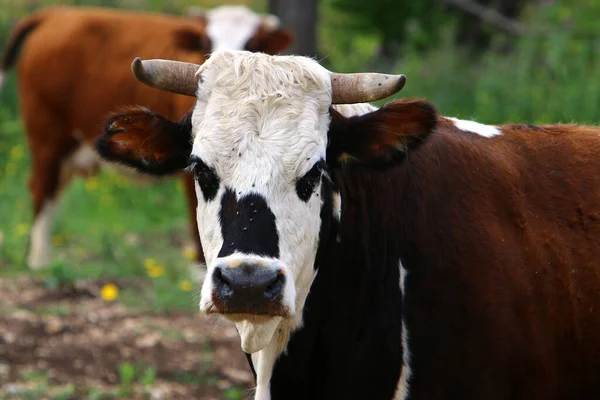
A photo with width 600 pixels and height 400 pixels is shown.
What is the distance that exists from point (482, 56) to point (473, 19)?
2.95 feet

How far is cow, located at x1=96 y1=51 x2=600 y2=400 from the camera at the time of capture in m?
3.13

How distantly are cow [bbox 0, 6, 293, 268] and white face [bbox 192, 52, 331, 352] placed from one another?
4.86 meters

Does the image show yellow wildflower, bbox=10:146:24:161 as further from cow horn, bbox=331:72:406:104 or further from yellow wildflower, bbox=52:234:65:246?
cow horn, bbox=331:72:406:104

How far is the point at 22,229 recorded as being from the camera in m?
9.00

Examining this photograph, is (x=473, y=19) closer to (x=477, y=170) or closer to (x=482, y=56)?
(x=482, y=56)

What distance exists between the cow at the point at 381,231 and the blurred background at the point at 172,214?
0.52 metres

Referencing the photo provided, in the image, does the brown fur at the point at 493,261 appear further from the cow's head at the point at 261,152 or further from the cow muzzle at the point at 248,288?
the cow muzzle at the point at 248,288

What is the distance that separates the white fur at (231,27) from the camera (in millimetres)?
8023

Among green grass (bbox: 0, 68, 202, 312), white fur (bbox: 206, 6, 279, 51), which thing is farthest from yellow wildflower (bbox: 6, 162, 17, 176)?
white fur (bbox: 206, 6, 279, 51)

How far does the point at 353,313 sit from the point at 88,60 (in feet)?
19.9

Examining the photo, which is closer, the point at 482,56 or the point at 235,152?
the point at 235,152

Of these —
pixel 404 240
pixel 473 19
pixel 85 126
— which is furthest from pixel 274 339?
pixel 473 19

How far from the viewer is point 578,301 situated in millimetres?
3467

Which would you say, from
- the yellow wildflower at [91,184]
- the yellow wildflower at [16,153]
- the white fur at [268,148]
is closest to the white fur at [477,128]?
the white fur at [268,148]
